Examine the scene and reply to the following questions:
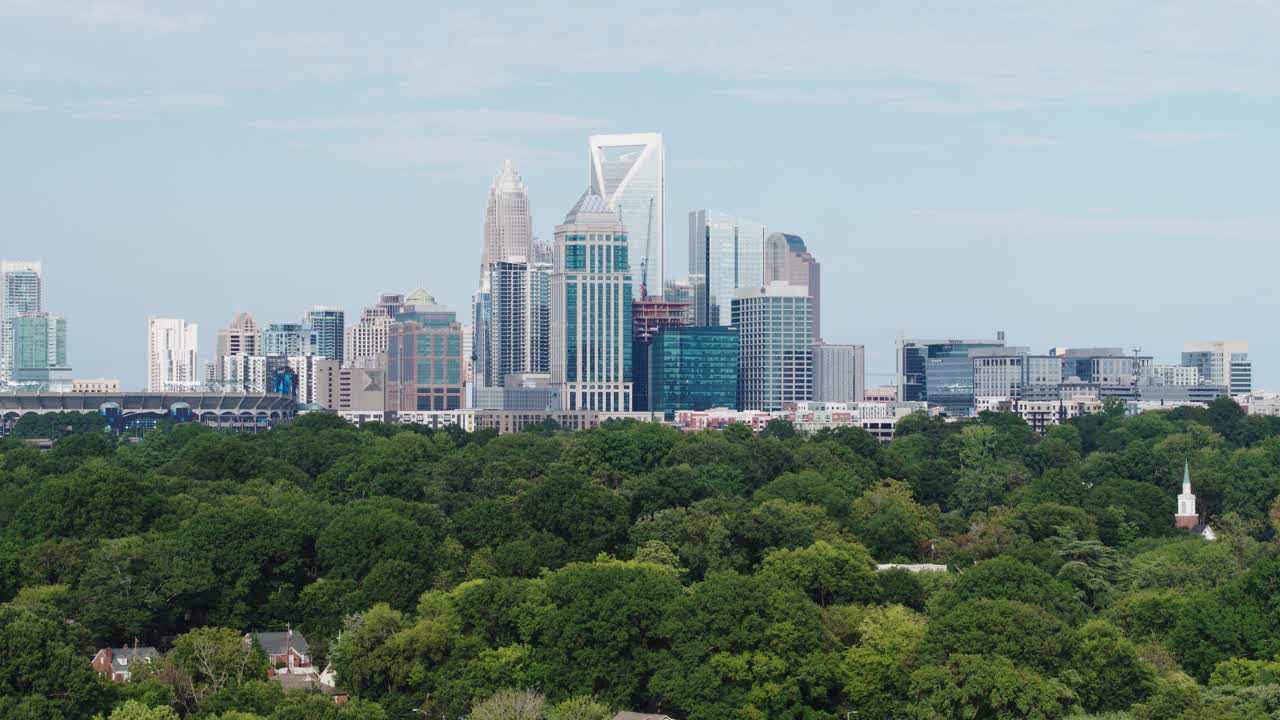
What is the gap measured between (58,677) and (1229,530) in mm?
45264

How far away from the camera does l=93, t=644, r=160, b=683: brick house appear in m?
49.7

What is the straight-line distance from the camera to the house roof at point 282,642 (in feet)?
175

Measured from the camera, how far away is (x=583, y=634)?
48.3 metres

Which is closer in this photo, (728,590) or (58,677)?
(58,677)

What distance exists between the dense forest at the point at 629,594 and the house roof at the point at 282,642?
506 millimetres

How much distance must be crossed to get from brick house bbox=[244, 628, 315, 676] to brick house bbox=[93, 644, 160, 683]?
2.51 meters

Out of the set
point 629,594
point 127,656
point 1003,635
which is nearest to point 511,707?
point 629,594

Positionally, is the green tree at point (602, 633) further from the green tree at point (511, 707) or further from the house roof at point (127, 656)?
the house roof at point (127, 656)

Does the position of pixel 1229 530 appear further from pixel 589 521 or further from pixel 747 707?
pixel 747 707

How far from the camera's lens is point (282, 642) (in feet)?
177

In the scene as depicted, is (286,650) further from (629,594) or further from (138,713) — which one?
(138,713)

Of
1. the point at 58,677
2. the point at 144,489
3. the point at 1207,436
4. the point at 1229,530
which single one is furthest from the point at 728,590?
the point at 1207,436

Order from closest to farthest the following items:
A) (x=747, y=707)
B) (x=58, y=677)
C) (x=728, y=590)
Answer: (x=58, y=677) → (x=747, y=707) → (x=728, y=590)

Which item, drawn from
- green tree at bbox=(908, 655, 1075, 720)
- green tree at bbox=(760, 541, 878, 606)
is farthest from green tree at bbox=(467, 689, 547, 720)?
green tree at bbox=(760, 541, 878, 606)
